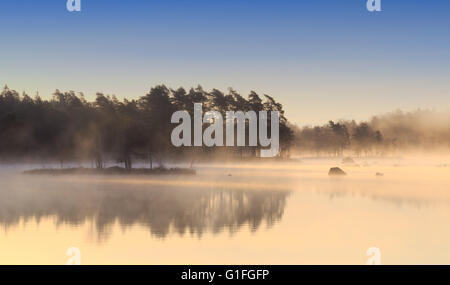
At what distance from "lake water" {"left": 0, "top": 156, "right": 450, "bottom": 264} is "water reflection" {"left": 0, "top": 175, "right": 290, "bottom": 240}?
0.20ft

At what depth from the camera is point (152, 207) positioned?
105ft

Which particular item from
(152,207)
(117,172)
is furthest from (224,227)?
(117,172)

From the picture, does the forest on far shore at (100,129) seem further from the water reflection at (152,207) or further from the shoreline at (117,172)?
the water reflection at (152,207)

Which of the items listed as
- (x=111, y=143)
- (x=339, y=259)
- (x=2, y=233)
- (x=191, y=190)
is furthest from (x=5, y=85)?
(x=339, y=259)

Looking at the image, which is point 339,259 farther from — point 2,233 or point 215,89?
point 215,89

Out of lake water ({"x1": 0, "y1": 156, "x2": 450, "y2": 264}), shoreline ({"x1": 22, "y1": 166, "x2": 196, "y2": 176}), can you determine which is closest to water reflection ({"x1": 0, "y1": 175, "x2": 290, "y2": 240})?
lake water ({"x1": 0, "y1": 156, "x2": 450, "y2": 264})

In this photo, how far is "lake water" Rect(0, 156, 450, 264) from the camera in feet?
61.7

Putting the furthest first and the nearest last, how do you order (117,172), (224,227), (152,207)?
(117,172)
(152,207)
(224,227)

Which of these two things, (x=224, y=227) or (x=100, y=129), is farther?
(x=100, y=129)

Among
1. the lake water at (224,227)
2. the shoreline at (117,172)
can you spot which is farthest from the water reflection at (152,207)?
the shoreline at (117,172)

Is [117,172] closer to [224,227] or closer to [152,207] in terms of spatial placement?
[152,207]

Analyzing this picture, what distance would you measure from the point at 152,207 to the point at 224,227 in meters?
8.54

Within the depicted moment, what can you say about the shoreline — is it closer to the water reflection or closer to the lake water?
the water reflection
